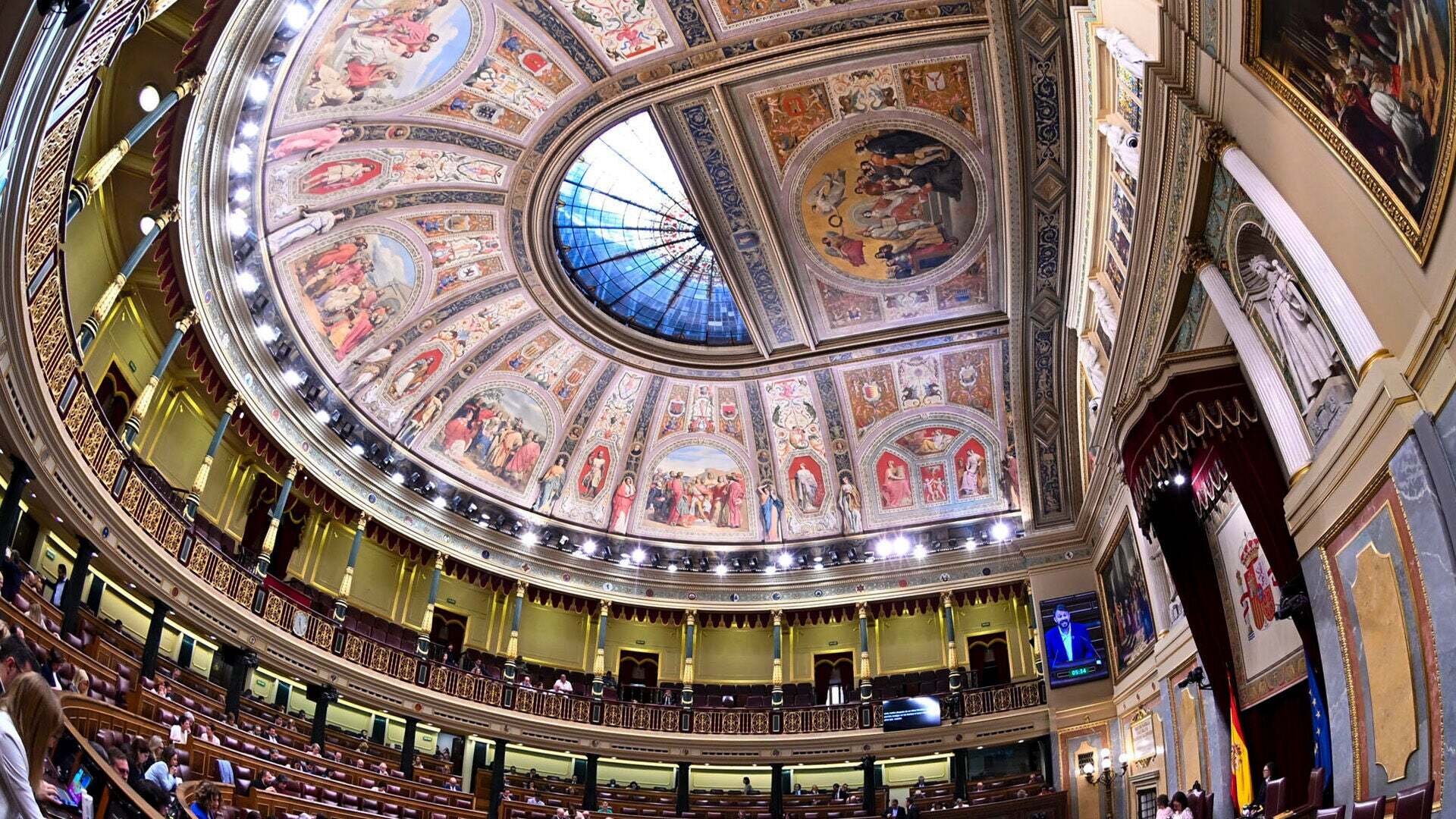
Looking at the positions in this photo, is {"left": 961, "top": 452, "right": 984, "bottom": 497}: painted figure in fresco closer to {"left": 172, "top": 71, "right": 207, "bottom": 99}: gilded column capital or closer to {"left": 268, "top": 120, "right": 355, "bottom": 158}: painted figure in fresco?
{"left": 268, "top": 120, "right": 355, "bottom": 158}: painted figure in fresco

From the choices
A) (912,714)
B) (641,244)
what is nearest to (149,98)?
(641,244)

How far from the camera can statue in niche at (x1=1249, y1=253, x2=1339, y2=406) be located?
8273mm

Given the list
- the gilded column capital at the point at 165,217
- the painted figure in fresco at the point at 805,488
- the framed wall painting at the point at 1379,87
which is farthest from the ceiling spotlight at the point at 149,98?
the painted figure in fresco at the point at 805,488

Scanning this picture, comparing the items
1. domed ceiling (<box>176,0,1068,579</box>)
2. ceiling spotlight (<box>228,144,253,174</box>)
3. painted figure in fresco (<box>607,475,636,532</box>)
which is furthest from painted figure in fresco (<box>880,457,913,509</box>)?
ceiling spotlight (<box>228,144,253,174</box>)

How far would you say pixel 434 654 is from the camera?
22.2 metres

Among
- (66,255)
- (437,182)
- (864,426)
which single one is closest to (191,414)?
(66,255)

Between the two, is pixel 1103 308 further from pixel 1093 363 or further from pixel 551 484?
pixel 551 484

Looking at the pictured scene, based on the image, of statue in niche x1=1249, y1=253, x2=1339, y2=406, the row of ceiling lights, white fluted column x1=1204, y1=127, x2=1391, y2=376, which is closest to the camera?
white fluted column x1=1204, y1=127, x2=1391, y2=376

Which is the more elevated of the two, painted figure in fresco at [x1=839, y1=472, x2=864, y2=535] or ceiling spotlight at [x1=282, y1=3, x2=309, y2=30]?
ceiling spotlight at [x1=282, y1=3, x2=309, y2=30]

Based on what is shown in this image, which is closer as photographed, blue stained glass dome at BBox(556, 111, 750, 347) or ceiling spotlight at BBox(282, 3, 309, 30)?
ceiling spotlight at BBox(282, 3, 309, 30)

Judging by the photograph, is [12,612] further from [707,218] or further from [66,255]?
[707,218]

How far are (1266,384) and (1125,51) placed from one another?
4.35 m

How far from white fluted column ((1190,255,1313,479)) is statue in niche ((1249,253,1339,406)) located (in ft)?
0.56

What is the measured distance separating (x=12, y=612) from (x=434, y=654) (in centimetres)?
1317
